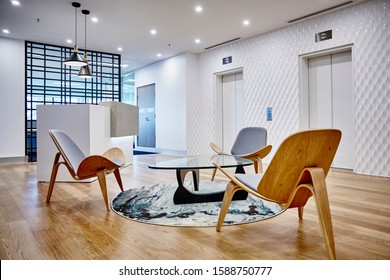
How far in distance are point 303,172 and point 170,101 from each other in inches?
305

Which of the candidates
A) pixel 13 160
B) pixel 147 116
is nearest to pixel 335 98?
pixel 147 116

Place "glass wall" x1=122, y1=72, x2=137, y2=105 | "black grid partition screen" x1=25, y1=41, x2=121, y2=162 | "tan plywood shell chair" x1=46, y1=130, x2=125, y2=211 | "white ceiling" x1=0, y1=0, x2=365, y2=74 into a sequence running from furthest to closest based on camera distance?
"glass wall" x1=122, y1=72, x2=137, y2=105 → "black grid partition screen" x1=25, y1=41, x2=121, y2=162 → "white ceiling" x1=0, y1=0, x2=365, y2=74 → "tan plywood shell chair" x1=46, y1=130, x2=125, y2=211

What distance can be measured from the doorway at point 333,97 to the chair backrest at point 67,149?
4806mm

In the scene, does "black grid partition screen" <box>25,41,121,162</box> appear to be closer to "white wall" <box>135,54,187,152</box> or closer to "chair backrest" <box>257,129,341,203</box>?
"white wall" <box>135,54,187,152</box>

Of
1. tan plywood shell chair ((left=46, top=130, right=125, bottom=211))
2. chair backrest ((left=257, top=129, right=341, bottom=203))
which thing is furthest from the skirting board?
chair backrest ((left=257, top=129, right=341, bottom=203))

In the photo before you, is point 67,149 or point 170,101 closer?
point 67,149

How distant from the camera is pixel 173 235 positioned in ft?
7.20

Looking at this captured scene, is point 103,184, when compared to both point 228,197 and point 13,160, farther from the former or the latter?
point 13,160

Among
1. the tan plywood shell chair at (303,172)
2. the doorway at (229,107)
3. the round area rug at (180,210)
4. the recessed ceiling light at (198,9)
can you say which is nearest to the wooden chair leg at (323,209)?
the tan plywood shell chair at (303,172)

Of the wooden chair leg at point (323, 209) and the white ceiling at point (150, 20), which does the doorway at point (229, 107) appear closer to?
the white ceiling at point (150, 20)

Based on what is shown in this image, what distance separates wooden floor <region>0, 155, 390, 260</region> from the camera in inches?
73.1

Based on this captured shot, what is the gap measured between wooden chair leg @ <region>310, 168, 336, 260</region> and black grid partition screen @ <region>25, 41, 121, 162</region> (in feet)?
24.3
